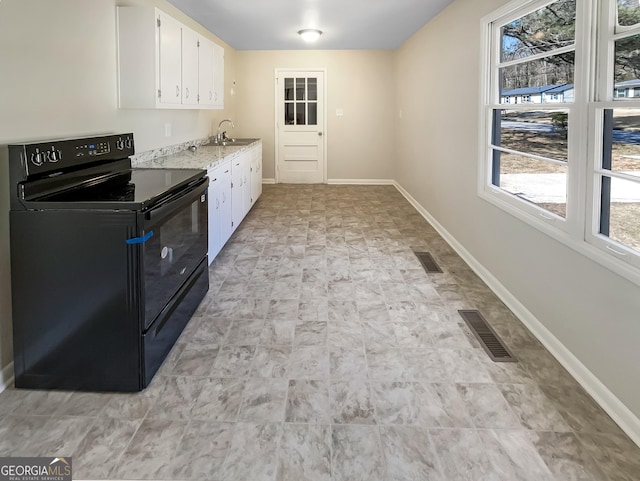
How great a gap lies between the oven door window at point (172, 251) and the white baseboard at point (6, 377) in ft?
2.28

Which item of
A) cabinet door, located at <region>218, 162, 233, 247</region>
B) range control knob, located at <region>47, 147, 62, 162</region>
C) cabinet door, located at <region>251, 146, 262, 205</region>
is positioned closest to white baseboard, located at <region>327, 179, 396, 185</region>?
cabinet door, located at <region>251, 146, 262, 205</region>

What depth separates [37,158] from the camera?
7.39 feet

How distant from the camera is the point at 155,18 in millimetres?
3602

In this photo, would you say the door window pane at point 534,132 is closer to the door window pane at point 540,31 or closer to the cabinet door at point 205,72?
the door window pane at point 540,31

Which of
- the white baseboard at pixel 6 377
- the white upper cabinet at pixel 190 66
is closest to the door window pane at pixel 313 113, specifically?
the white upper cabinet at pixel 190 66

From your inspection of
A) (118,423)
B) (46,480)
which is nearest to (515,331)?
(118,423)

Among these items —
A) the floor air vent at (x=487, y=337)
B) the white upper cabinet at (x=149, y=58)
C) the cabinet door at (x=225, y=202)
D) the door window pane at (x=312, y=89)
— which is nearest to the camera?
the floor air vent at (x=487, y=337)

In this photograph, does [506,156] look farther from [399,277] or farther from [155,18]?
[155,18]

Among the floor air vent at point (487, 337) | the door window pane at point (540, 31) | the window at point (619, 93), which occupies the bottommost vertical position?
the floor air vent at point (487, 337)

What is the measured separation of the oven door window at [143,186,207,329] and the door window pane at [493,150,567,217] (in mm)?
2131

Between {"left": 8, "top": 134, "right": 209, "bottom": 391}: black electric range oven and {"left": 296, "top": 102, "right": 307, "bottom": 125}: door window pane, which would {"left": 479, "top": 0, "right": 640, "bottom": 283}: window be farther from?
{"left": 296, "top": 102, "right": 307, "bottom": 125}: door window pane

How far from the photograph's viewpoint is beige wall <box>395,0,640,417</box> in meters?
2.17

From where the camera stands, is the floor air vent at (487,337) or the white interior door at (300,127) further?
the white interior door at (300,127)

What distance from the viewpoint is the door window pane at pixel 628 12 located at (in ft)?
6.95
